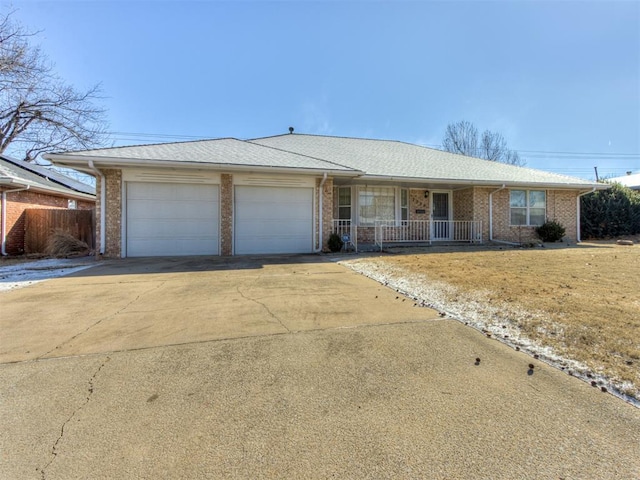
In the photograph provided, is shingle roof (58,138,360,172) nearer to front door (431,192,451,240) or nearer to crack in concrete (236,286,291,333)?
crack in concrete (236,286,291,333)

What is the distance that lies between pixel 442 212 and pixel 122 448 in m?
14.8

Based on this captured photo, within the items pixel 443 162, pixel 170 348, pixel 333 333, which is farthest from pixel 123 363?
pixel 443 162

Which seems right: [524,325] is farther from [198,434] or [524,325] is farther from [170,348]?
[170,348]

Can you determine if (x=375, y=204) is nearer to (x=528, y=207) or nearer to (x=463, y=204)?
(x=463, y=204)

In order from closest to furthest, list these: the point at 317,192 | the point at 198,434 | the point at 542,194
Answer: the point at 198,434, the point at 317,192, the point at 542,194

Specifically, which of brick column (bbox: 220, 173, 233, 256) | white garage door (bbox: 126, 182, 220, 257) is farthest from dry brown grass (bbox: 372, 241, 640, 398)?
white garage door (bbox: 126, 182, 220, 257)

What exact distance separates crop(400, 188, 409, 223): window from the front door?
53.4 inches

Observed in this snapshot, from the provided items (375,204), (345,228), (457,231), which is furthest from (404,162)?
(345,228)

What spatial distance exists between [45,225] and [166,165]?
6751 mm

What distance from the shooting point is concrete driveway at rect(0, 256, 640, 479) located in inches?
70.4

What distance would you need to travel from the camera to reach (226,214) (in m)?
10.4

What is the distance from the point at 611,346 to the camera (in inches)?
122

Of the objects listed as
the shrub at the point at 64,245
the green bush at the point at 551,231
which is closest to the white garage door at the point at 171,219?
the shrub at the point at 64,245

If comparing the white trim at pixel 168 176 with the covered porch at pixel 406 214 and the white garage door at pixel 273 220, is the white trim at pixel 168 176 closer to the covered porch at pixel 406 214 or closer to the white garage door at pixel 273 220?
the white garage door at pixel 273 220
